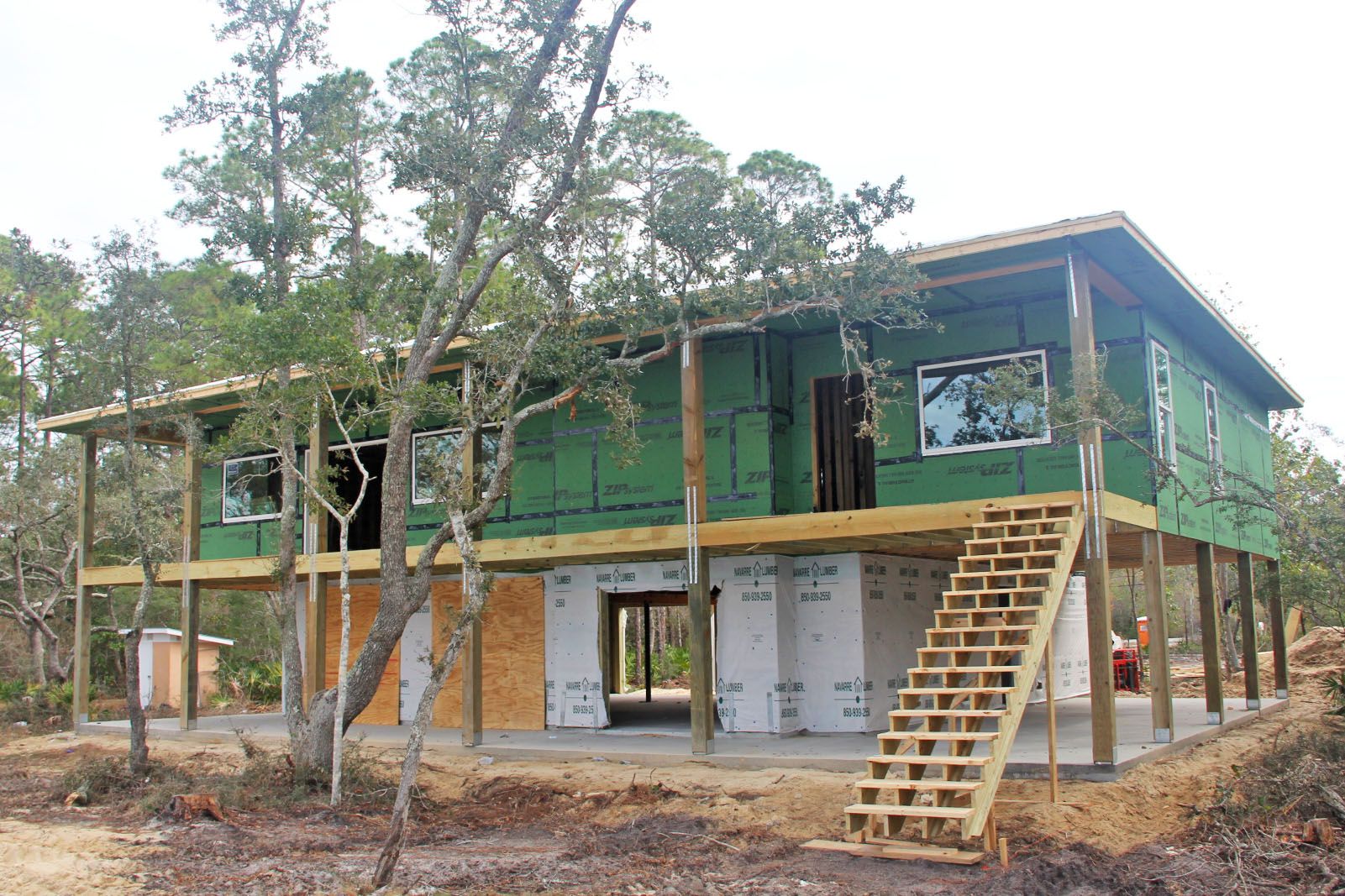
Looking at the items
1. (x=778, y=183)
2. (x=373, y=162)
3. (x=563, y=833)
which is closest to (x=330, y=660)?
(x=563, y=833)

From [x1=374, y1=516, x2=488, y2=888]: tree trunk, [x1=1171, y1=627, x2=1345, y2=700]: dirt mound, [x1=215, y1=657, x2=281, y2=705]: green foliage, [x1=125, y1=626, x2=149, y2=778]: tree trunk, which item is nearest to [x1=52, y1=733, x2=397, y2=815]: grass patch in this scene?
[x1=125, y1=626, x2=149, y2=778]: tree trunk

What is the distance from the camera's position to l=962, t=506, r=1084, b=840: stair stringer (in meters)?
8.23

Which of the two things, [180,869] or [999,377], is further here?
[999,377]

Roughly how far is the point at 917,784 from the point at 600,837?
9.65ft

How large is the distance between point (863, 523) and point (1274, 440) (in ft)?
67.7

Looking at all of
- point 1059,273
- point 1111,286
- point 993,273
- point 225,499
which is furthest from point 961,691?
point 225,499

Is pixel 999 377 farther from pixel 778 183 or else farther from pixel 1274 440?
pixel 1274 440

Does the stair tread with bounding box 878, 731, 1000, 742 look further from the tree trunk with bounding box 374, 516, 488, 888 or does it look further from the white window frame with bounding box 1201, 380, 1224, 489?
the white window frame with bounding box 1201, 380, 1224, 489

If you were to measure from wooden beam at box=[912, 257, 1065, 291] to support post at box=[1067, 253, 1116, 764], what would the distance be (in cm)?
26

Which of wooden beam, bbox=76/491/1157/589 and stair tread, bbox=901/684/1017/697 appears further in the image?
wooden beam, bbox=76/491/1157/589

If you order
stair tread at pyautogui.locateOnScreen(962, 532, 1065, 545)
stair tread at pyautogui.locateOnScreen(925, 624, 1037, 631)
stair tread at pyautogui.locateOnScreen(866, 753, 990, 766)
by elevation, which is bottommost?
stair tread at pyautogui.locateOnScreen(866, 753, 990, 766)

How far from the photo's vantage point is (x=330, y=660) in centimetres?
1934

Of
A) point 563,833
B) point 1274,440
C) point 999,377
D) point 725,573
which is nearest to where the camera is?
point 563,833

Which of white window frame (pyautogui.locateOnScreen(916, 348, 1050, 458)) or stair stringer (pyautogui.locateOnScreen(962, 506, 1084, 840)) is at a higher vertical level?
white window frame (pyautogui.locateOnScreen(916, 348, 1050, 458))
